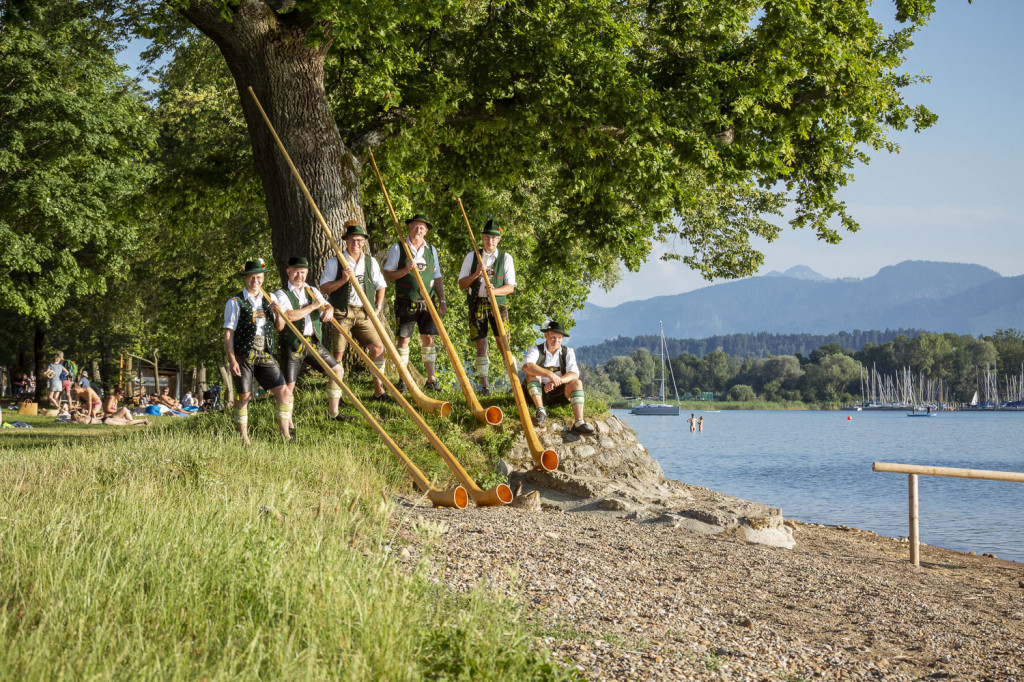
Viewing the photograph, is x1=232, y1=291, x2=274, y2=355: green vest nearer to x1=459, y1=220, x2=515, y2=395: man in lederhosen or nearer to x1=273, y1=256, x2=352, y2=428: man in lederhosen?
x1=273, y1=256, x2=352, y2=428: man in lederhosen

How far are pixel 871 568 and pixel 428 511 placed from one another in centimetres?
521

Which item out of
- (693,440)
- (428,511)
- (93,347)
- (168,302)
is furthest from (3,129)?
(693,440)

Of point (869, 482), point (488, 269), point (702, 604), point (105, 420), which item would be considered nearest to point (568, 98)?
point (488, 269)

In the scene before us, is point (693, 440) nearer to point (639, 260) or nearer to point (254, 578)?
point (639, 260)

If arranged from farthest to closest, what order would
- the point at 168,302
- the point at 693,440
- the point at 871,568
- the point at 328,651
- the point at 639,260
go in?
1. the point at 693,440
2. the point at 168,302
3. the point at 639,260
4. the point at 871,568
5. the point at 328,651

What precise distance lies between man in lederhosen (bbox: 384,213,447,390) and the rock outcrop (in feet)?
6.85

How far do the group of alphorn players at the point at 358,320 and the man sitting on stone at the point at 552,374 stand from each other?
0.04 feet

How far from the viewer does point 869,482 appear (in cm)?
3162

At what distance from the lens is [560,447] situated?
11.5m

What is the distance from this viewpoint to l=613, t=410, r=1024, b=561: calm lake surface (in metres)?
20.0

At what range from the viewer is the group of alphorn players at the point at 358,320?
32.1 ft

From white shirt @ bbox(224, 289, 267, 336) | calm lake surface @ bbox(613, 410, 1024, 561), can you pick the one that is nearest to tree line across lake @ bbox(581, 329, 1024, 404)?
calm lake surface @ bbox(613, 410, 1024, 561)

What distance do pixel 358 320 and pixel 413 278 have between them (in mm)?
888

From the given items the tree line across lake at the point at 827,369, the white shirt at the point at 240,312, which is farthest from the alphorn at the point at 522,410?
the tree line across lake at the point at 827,369
